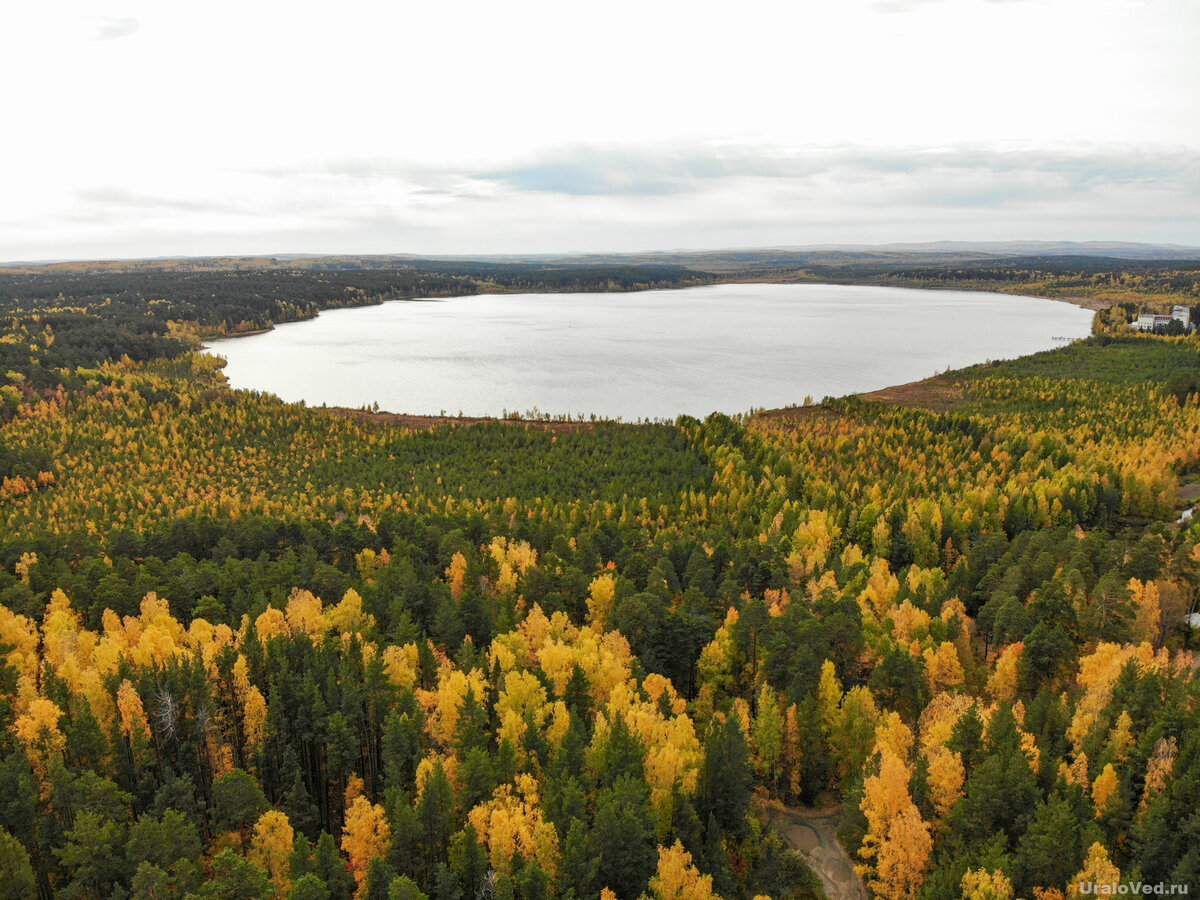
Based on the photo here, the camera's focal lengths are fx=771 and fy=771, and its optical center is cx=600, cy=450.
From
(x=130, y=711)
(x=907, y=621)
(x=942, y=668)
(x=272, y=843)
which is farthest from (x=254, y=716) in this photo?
(x=907, y=621)

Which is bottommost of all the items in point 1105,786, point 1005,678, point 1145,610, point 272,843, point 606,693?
point 272,843

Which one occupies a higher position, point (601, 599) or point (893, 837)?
point (601, 599)

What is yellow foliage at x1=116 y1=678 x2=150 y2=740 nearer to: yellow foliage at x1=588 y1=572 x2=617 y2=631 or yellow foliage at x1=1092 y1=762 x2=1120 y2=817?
yellow foliage at x1=588 y1=572 x2=617 y2=631

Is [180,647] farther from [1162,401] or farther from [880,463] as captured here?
[1162,401]

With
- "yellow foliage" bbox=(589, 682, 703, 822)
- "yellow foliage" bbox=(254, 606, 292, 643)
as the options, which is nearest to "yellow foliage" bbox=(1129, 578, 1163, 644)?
"yellow foliage" bbox=(589, 682, 703, 822)

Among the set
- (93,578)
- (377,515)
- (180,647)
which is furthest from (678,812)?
(377,515)

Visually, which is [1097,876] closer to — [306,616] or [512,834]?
[512,834]

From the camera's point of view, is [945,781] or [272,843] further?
[945,781]
